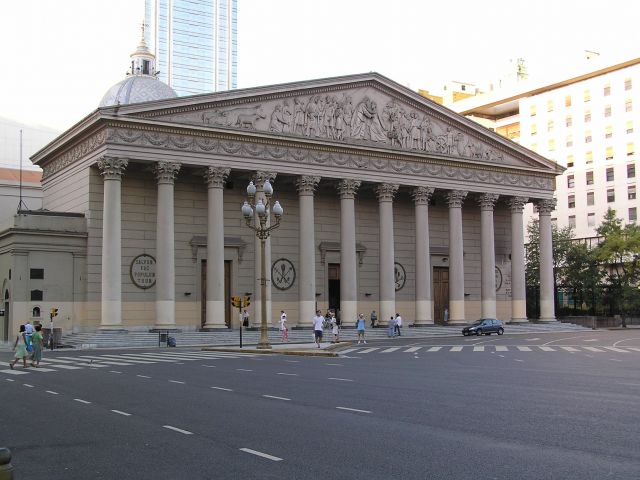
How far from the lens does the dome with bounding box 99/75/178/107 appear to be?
61219mm

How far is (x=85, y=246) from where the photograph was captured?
50.4 metres

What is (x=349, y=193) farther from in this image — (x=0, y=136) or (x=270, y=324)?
(x=0, y=136)

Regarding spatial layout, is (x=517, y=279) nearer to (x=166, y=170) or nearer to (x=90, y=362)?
(x=166, y=170)

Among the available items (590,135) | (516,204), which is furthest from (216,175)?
(590,135)

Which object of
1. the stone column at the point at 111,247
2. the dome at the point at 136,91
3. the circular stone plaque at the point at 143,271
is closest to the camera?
the stone column at the point at 111,247

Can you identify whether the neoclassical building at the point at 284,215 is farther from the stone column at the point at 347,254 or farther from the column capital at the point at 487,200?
the column capital at the point at 487,200

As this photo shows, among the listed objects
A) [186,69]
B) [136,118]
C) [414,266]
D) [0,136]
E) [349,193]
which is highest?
[186,69]

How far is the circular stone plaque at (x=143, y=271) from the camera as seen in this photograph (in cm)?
5175

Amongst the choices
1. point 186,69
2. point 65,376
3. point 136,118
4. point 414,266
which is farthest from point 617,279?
point 186,69

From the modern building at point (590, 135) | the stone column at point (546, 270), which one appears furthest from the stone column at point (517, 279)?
the modern building at point (590, 135)

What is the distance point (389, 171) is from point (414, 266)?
883 centimetres

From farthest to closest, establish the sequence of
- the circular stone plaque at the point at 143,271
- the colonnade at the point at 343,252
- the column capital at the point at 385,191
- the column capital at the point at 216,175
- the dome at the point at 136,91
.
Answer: the dome at the point at 136,91
the column capital at the point at 385,191
the circular stone plaque at the point at 143,271
the column capital at the point at 216,175
the colonnade at the point at 343,252

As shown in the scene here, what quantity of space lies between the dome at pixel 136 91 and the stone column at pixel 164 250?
1333 centimetres

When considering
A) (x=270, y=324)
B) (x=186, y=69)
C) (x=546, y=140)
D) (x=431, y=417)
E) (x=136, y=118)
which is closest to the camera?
(x=431, y=417)
